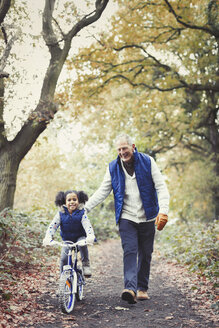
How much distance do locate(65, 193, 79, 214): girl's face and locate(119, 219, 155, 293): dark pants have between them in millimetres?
684

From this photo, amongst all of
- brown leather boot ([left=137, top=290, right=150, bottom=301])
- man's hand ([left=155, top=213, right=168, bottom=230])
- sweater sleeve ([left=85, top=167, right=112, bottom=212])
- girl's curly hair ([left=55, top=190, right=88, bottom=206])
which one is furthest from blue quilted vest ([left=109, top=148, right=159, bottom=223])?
brown leather boot ([left=137, top=290, right=150, bottom=301])

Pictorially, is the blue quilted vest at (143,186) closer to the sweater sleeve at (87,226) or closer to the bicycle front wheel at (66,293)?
the sweater sleeve at (87,226)

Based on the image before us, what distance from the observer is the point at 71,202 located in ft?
15.9

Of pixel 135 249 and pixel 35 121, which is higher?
pixel 35 121

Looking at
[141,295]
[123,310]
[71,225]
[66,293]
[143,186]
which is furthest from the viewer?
[141,295]

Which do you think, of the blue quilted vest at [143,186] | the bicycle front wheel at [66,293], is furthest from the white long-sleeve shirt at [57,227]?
the bicycle front wheel at [66,293]

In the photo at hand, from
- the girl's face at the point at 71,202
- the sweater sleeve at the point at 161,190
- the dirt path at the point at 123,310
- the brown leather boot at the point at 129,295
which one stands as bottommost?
the dirt path at the point at 123,310

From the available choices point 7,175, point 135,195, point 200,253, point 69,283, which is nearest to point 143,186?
point 135,195

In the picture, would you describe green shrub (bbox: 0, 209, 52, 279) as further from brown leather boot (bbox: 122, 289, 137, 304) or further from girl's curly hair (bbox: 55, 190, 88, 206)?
brown leather boot (bbox: 122, 289, 137, 304)

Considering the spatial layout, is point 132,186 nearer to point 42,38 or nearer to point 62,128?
point 62,128

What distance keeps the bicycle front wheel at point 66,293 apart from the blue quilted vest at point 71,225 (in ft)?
2.14

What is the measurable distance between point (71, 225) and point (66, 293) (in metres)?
1.01

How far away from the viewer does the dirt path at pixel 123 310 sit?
3.94 m

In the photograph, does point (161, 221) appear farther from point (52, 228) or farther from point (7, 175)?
point (7, 175)
